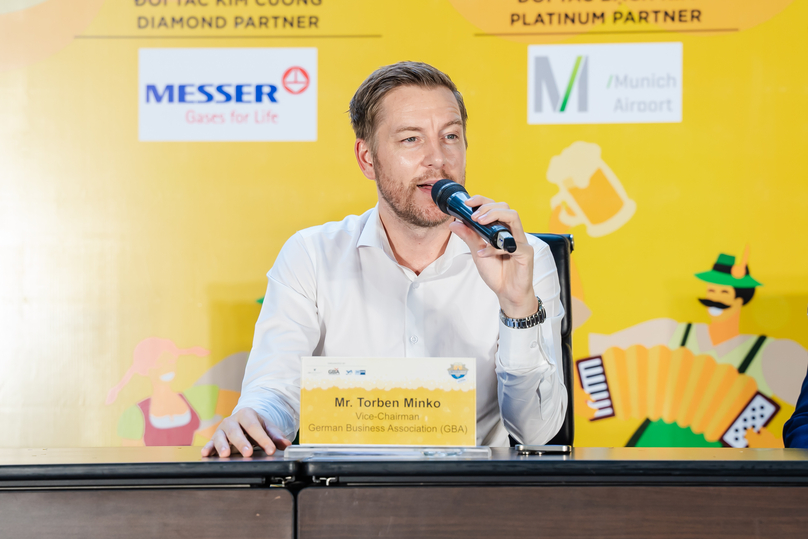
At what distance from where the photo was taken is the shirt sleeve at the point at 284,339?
4.17 feet

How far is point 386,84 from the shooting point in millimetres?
1559

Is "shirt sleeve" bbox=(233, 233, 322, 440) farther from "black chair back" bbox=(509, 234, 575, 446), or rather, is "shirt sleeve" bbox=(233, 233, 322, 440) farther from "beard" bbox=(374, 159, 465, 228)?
"black chair back" bbox=(509, 234, 575, 446)

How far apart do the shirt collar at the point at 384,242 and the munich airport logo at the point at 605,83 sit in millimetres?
808

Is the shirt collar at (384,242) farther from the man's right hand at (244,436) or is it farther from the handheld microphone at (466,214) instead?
the man's right hand at (244,436)

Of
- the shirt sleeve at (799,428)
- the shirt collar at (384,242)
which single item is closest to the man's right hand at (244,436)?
the shirt collar at (384,242)

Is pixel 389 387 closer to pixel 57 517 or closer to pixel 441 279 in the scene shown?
pixel 57 517

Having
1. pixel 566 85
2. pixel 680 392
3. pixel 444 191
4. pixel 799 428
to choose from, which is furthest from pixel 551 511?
pixel 566 85

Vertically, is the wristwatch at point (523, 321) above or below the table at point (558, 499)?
above

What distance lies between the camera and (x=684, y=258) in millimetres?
2115

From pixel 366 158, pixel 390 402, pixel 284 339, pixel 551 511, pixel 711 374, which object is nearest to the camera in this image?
pixel 551 511

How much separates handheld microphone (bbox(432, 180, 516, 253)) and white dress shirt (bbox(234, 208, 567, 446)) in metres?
0.39

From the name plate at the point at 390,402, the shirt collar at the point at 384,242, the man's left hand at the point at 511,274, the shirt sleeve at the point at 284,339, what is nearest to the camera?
the name plate at the point at 390,402

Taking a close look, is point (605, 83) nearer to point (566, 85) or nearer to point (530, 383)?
point (566, 85)

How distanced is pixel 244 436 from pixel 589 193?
5.12 feet
